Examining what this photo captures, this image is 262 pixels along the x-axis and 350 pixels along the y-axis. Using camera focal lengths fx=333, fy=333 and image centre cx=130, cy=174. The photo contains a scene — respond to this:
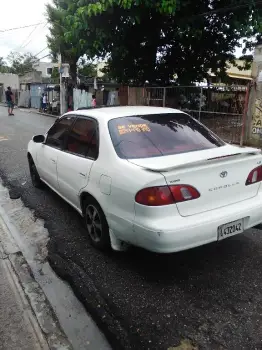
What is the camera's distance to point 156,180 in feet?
9.11

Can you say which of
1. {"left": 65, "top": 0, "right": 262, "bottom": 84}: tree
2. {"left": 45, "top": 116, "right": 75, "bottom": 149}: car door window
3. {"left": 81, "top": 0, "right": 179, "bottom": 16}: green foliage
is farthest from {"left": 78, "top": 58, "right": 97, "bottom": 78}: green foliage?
{"left": 45, "top": 116, "right": 75, "bottom": 149}: car door window

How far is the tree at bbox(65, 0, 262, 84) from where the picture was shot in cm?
1074

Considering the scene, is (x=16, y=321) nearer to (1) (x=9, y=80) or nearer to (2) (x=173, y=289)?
(2) (x=173, y=289)

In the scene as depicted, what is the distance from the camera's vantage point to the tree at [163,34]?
10742 mm

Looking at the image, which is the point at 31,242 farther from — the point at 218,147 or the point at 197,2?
the point at 197,2

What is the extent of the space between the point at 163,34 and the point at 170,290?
12.7 m

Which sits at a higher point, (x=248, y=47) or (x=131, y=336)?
(x=248, y=47)

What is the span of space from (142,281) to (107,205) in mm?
788

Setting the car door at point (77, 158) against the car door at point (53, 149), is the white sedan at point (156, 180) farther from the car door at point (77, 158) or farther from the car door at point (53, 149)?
the car door at point (53, 149)

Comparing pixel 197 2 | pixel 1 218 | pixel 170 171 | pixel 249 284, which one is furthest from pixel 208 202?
pixel 197 2

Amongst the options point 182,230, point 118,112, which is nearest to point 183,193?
point 182,230

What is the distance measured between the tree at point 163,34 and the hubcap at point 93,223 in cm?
779

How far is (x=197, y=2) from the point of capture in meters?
11.6

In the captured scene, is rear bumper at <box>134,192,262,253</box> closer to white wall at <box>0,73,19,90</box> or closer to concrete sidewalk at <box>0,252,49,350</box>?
concrete sidewalk at <box>0,252,49,350</box>
